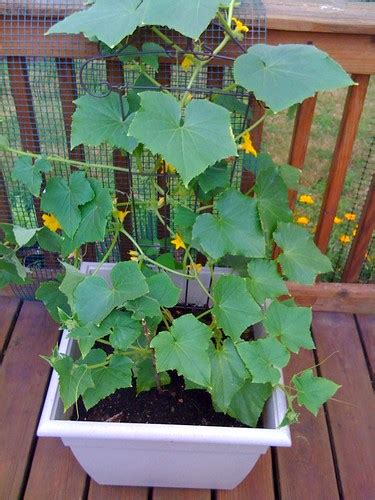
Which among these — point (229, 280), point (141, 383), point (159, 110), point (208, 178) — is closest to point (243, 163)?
point (208, 178)

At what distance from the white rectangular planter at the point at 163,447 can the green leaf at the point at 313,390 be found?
0.24ft

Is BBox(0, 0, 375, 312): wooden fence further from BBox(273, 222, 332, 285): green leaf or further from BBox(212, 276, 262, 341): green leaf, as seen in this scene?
BBox(212, 276, 262, 341): green leaf

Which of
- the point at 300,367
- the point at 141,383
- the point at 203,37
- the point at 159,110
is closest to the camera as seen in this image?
the point at 159,110

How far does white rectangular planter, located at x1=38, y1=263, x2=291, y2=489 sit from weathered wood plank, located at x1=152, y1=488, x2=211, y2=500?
1.0 inches

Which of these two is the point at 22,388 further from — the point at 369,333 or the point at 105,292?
the point at 369,333

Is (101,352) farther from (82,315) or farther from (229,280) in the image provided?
(229,280)

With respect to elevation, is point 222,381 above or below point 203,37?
below

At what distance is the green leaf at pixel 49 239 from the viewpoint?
3.89 ft

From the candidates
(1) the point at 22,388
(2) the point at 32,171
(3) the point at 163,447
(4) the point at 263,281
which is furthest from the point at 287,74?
(1) the point at 22,388

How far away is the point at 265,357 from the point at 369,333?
2.55ft

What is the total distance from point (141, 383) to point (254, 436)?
0.99 feet

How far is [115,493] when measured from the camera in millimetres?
1226

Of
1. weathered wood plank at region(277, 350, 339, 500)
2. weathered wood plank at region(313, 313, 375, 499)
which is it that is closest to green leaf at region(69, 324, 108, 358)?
weathered wood plank at region(277, 350, 339, 500)

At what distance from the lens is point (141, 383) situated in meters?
1.16
